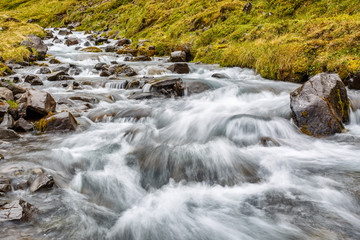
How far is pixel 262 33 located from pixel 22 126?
12.3 meters

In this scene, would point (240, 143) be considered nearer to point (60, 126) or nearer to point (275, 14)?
point (60, 126)

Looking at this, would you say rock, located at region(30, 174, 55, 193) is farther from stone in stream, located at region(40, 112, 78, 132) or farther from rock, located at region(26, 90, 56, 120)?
rock, located at region(26, 90, 56, 120)

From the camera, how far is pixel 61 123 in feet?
21.1

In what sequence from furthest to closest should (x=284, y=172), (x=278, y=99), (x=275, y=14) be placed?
1. (x=275, y=14)
2. (x=278, y=99)
3. (x=284, y=172)

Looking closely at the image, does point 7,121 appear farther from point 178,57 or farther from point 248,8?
point 248,8

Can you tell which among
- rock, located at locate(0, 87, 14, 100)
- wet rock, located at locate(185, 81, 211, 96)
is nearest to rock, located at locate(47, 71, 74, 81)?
rock, located at locate(0, 87, 14, 100)

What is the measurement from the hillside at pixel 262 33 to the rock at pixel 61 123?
27.5ft

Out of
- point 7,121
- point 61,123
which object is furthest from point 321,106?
point 7,121

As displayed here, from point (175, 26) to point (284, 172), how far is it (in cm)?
2078

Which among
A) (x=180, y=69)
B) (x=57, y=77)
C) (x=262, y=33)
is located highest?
(x=262, y=33)

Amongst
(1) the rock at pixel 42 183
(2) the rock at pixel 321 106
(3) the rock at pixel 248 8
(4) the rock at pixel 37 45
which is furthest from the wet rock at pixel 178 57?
(1) the rock at pixel 42 183

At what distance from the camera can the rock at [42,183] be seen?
11.7 ft

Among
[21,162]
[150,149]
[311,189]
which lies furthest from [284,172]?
[21,162]

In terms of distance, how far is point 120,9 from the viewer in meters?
37.4
